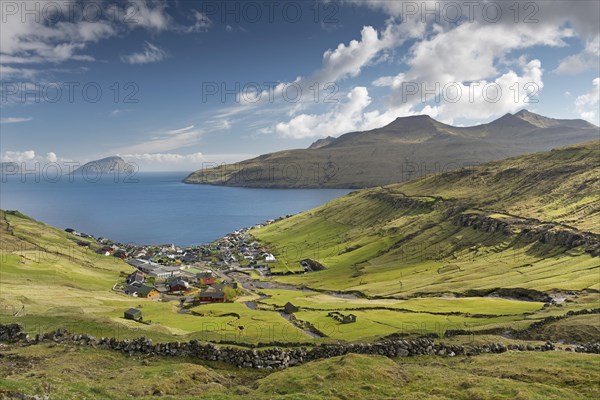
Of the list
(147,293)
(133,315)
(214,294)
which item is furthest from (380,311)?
(147,293)

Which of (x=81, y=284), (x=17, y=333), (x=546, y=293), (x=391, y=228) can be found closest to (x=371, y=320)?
(x=546, y=293)

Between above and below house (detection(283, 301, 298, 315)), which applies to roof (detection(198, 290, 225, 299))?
below

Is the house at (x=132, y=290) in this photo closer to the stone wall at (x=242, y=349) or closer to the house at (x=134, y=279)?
the house at (x=134, y=279)

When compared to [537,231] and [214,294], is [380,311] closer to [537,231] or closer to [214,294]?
[214,294]

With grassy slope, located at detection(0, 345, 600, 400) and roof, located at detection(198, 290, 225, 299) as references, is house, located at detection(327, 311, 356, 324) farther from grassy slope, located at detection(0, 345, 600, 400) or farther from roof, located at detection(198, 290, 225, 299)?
roof, located at detection(198, 290, 225, 299)

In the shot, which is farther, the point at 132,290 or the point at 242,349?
the point at 132,290

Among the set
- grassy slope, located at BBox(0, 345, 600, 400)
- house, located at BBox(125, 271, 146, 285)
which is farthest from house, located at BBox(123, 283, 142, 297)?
grassy slope, located at BBox(0, 345, 600, 400)
